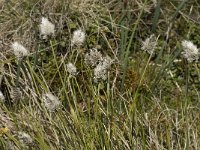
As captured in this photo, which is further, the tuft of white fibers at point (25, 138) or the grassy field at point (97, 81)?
Answer: the grassy field at point (97, 81)

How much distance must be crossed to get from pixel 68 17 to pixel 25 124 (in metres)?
1.19

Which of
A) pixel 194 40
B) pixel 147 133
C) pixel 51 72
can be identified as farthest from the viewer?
pixel 194 40

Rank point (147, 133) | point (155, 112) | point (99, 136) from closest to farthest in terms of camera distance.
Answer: point (99, 136)
point (147, 133)
point (155, 112)

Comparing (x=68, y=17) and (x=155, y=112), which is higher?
(x=68, y=17)

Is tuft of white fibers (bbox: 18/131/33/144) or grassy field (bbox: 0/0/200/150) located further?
grassy field (bbox: 0/0/200/150)

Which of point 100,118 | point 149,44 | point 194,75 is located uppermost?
point 149,44

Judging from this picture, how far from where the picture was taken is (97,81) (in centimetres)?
185

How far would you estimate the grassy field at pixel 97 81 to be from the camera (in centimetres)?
193

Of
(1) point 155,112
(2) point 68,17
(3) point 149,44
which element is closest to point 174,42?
(2) point 68,17

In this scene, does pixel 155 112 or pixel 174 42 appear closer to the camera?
pixel 155 112

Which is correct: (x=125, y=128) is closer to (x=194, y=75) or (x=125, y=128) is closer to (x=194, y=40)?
(x=194, y=75)

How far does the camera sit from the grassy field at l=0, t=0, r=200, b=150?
1.93 meters

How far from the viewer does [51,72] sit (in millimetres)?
2730

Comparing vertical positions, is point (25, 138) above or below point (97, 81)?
below
